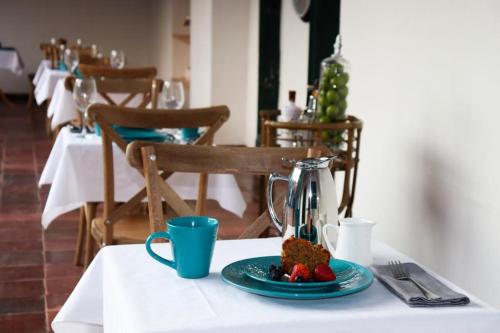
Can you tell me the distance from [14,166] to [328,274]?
5.17 metres

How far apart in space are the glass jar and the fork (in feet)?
4.94

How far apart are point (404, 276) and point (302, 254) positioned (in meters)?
0.21

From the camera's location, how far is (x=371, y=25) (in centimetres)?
308

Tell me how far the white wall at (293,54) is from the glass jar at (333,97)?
280 cm

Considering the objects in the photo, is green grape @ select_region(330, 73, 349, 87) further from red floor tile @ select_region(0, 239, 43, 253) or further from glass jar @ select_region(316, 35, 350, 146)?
red floor tile @ select_region(0, 239, 43, 253)

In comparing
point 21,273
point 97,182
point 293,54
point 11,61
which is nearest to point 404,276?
point 97,182

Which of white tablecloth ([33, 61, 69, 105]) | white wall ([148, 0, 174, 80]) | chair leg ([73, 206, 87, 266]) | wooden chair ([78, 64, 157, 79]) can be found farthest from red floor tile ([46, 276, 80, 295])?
white wall ([148, 0, 174, 80])

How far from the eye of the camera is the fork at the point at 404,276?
1.19 meters

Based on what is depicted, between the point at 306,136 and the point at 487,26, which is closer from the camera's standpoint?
the point at 487,26

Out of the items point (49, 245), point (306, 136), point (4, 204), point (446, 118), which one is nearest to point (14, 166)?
point (4, 204)

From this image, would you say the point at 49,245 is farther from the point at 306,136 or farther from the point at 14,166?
the point at 14,166

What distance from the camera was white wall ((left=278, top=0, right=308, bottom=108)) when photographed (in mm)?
5824

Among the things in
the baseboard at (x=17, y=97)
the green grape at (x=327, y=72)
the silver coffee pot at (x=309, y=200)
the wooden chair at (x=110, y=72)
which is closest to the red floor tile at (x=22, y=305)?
the green grape at (x=327, y=72)

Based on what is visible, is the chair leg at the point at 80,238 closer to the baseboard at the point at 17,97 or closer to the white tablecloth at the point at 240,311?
the white tablecloth at the point at 240,311
